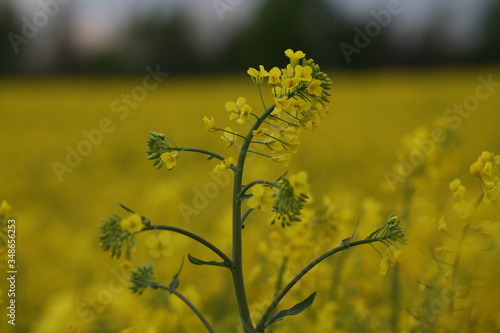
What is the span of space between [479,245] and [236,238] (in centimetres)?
101

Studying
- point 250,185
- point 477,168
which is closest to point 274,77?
point 250,185

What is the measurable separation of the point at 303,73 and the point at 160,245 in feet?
1.62

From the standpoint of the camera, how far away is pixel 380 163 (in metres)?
9.30

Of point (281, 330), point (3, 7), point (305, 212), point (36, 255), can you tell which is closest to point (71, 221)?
point (36, 255)

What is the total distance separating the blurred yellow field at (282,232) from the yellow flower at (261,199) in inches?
19.0

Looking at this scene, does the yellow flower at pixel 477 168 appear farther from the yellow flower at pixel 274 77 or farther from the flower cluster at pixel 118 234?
the flower cluster at pixel 118 234

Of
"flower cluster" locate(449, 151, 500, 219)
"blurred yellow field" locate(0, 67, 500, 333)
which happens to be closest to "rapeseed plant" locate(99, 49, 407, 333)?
"flower cluster" locate(449, 151, 500, 219)

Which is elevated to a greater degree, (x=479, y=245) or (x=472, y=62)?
(x=472, y=62)

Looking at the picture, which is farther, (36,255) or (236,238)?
(36,255)

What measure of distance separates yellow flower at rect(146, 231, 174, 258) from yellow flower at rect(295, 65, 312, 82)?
45cm

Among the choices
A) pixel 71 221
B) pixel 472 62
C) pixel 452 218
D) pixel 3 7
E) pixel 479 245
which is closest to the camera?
pixel 479 245

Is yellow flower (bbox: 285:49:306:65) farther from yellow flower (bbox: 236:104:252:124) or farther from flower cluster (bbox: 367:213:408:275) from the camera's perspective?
flower cluster (bbox: 367:213:408:275)

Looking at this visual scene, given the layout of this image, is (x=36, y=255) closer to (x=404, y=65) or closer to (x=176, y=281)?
(x=176, y=281)

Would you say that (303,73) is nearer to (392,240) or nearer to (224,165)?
(224,165)
